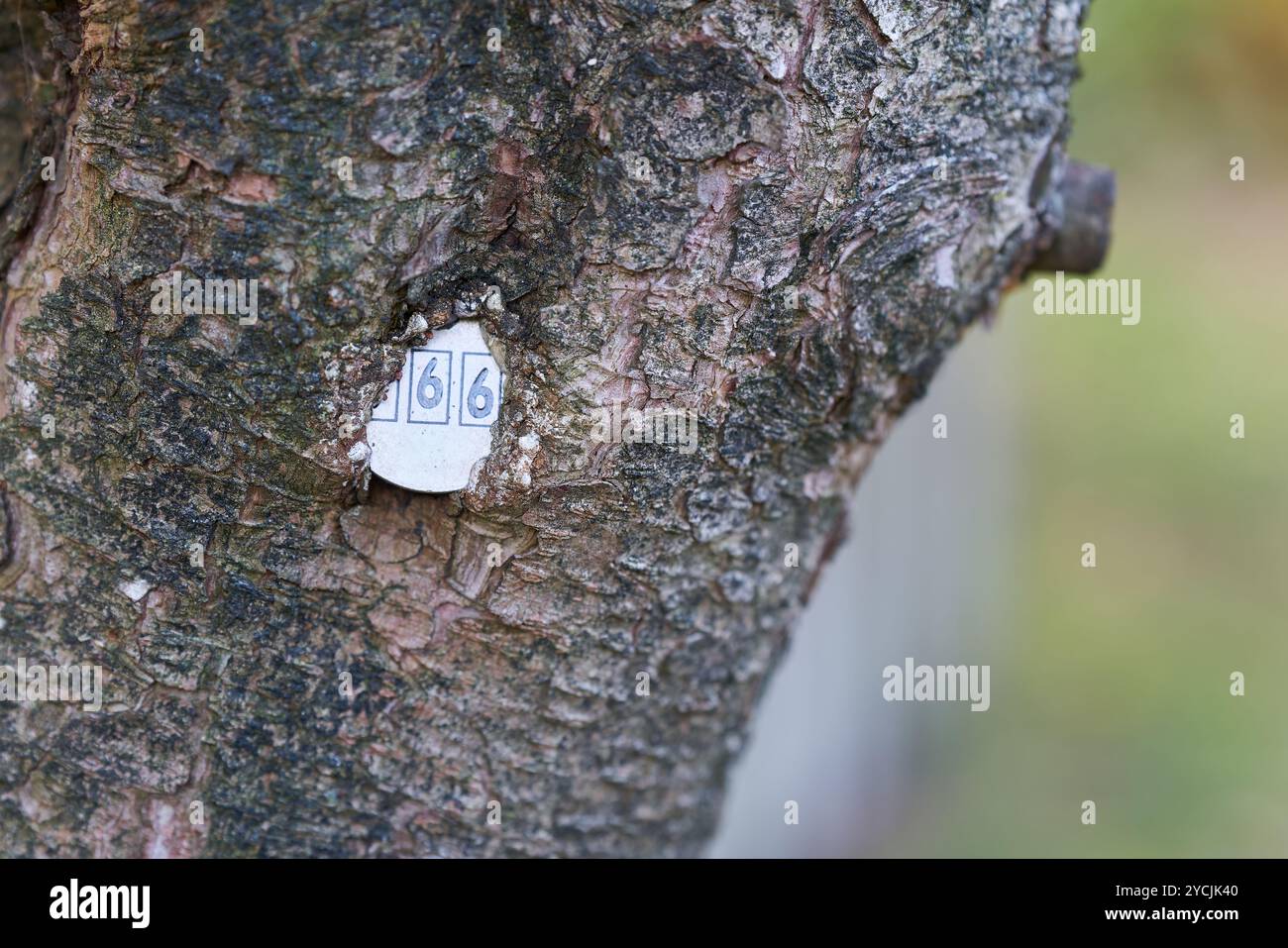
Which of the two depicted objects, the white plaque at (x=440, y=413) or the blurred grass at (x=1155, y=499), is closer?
the white plaque at (x=440, y=413)

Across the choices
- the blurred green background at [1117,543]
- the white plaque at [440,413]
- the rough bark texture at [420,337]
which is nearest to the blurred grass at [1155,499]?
the blurred green background at [1117,543]

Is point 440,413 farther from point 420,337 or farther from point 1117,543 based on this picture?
point 1117,543

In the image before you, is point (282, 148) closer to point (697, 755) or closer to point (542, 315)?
point (542, 315)

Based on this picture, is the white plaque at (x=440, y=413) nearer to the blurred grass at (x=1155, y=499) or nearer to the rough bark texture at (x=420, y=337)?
the rough bark texture at (x=420, y=337)

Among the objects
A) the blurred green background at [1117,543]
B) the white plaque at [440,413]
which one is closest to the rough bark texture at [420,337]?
the white plaque at [440,413]

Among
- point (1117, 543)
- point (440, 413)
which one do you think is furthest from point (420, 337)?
point (1117, 543)

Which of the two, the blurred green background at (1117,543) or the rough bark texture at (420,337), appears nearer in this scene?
the rough bark texture at (420,337)
